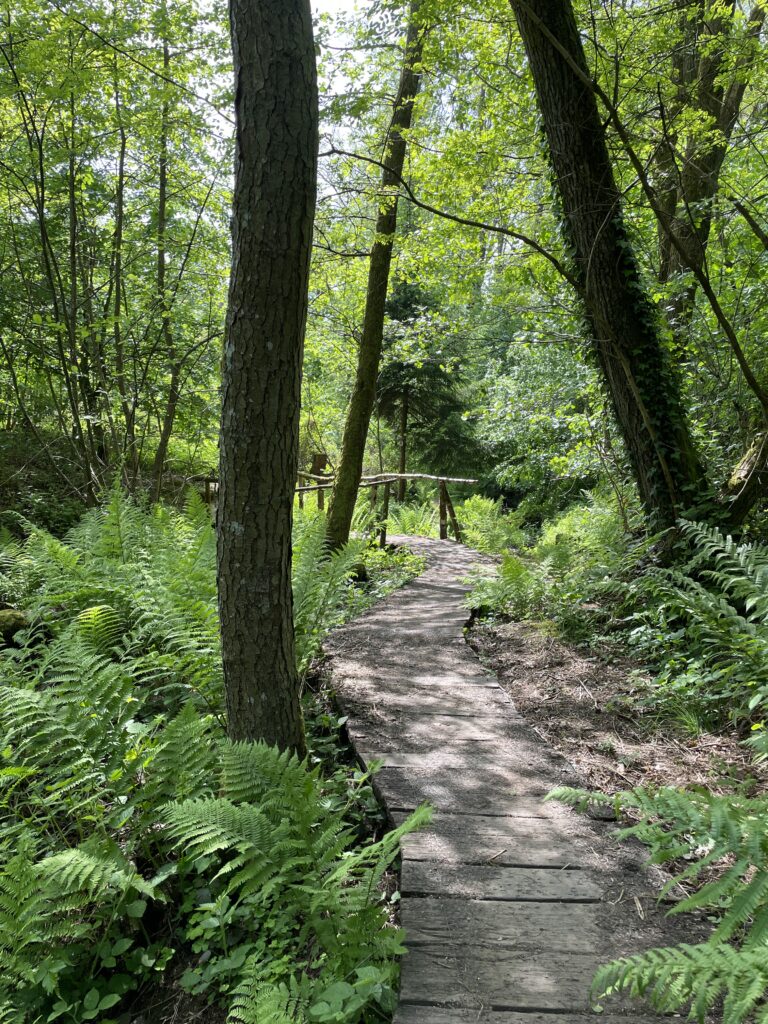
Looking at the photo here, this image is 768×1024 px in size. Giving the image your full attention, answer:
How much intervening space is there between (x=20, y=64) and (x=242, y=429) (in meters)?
5.78

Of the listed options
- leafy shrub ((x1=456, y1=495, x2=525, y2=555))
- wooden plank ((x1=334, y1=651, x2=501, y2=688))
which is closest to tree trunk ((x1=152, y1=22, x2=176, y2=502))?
wooden plank ((x1=334, y1=651, x2=501, y2=688))

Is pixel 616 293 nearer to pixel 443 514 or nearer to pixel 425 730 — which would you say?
pixel 425 730

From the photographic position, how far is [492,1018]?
5.35 ft

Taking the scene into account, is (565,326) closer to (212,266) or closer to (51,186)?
(212,266)

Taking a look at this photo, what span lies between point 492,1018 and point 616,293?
4913 mm

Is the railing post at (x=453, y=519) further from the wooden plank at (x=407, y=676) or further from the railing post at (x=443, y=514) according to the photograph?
the wooden plank at (x=407, y=676)

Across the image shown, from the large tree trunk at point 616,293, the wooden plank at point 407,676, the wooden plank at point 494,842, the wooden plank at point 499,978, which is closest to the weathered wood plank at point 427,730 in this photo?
the wooden plank at point 407,676

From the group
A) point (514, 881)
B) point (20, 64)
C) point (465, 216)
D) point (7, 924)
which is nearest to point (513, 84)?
point (465, 216)

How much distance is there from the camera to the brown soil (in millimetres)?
2777

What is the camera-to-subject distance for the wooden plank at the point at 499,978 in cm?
168

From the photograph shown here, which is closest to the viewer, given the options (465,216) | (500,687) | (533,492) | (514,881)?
(514,881)

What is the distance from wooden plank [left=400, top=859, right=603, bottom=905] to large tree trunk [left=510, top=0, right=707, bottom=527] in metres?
3.44

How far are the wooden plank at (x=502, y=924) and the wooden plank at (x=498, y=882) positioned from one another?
34mm

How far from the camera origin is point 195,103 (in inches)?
258
